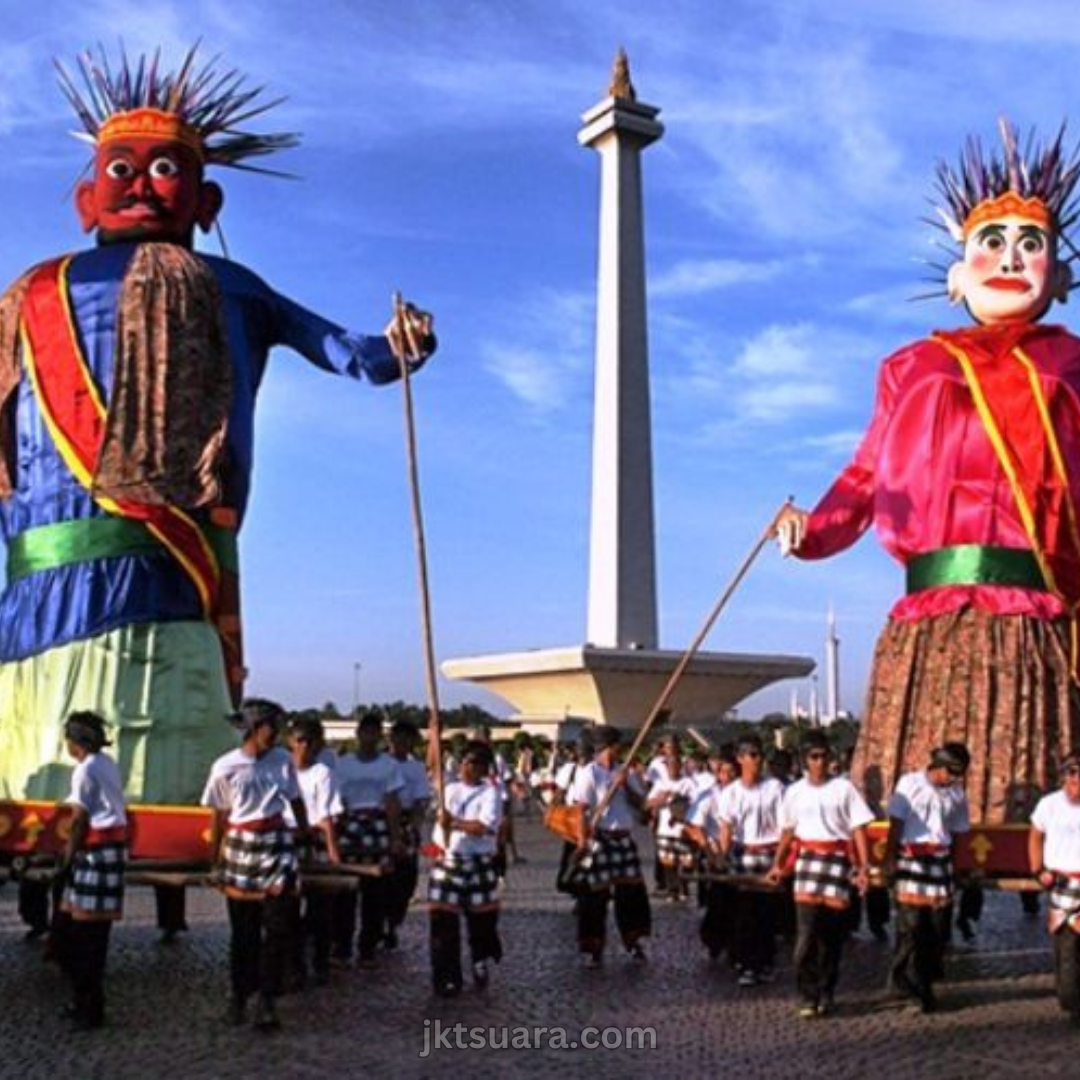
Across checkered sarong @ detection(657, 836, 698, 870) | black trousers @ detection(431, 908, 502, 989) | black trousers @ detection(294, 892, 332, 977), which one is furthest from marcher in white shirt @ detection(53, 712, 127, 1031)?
checkered sarong @ detection(657, 836, 698, 870)

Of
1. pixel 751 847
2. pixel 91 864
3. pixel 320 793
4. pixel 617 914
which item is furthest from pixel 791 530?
pixel 91 864

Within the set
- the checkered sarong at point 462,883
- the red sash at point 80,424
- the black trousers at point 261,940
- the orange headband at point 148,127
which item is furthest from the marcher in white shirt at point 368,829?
the orange headband at point 148,127

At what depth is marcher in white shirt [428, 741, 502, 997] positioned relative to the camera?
8.16 m

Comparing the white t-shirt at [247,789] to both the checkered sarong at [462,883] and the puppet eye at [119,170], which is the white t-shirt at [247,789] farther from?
the puppet eye at [119,170]

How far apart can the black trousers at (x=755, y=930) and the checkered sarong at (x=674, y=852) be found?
2.76 metres

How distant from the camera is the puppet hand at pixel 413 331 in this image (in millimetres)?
8875

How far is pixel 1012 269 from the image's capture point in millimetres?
9570

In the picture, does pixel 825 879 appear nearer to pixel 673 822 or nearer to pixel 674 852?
pixel 673 822

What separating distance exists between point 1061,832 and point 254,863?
12.4 ft

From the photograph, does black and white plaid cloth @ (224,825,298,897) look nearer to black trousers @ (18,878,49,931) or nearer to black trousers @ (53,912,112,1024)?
black trousers @ (53,912,112,1024)

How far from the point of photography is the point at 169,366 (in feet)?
30.6

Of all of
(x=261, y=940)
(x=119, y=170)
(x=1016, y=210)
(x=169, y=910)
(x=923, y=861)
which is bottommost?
(x=169, y=910)

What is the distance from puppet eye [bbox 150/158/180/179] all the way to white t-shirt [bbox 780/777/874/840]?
5469mm

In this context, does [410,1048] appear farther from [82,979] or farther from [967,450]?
[967,450]
